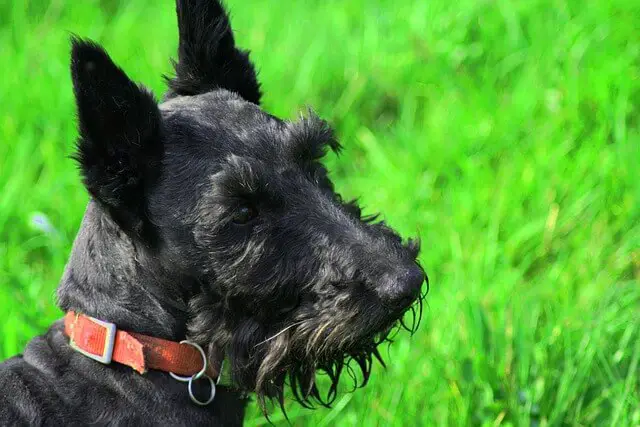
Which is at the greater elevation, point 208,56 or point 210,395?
point 208,56

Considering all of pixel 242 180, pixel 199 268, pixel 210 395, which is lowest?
pixel 210 395

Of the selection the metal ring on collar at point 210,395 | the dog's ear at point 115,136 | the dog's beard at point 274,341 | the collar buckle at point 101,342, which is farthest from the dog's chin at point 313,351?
the dog's ear at point 115,136

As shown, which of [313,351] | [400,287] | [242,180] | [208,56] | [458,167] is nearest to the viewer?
[400,287]

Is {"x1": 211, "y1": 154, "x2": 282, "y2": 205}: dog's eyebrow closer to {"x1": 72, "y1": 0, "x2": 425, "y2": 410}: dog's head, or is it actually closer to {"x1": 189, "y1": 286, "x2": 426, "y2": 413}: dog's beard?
{"x1": 72, "y1": 0, "x2": 425, "y2": 410}: dog's head

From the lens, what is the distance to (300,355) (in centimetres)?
309

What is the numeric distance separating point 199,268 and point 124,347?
1.21 ft

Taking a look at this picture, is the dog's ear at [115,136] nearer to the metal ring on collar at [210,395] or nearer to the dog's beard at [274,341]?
the dog's beard at [274,341]

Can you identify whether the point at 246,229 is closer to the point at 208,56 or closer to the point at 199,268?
the point at 199,268

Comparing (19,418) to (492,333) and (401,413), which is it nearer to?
(401,413)

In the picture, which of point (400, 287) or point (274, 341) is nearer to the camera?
point (400, 287)

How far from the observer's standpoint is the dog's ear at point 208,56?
11.0 ft

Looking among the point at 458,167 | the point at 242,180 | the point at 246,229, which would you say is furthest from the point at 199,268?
the point at 458,167

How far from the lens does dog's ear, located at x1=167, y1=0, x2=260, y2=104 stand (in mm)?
3357

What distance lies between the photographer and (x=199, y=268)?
118 inches
